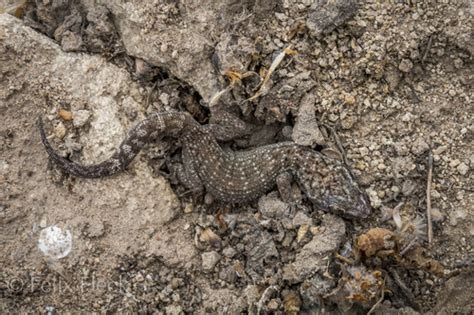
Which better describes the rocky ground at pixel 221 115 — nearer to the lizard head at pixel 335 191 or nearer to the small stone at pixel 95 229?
the small stone at pixel 95 229

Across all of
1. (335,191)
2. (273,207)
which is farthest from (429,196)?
(273,207)

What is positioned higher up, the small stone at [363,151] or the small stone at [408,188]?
the small stone at [363,151]

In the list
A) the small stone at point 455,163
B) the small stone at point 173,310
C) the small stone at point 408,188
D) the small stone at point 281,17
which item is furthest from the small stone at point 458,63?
the small stone at point 173,310

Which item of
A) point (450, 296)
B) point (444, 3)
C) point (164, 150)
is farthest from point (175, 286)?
point (444, 3)

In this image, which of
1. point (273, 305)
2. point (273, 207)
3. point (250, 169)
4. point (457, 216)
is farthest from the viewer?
point (250, 169)

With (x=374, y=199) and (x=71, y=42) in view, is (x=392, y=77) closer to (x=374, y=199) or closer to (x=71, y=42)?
(x=374, y=199)

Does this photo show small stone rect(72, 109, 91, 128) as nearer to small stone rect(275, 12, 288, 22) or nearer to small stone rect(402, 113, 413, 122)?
small stone rect(275, 12, 288, 22)
